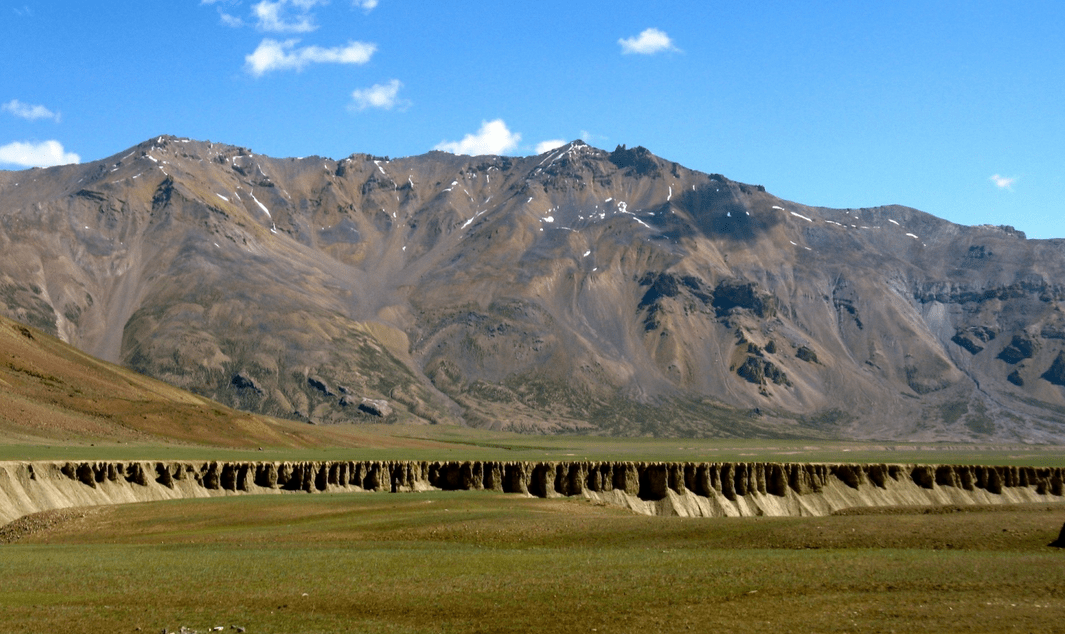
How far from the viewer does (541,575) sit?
3841 cm

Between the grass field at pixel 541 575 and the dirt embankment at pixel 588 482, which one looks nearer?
the grass field at pixel 541 575

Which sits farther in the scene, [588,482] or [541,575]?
[588,482]

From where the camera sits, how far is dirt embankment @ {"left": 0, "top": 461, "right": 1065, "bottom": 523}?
76688 millimetres

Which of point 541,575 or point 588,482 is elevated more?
point 541,575

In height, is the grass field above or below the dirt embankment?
above

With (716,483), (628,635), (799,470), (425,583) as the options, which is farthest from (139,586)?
(799,470)

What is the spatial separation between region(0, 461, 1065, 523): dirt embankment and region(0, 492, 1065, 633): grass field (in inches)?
653

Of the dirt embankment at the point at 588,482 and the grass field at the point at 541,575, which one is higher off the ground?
the grass field at the point at 541,575

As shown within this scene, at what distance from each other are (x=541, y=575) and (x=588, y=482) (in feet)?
156

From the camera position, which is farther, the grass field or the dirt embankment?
the dirt embankment

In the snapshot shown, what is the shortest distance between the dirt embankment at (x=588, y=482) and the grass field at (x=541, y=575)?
16590 millimetres

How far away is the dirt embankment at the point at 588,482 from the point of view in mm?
76688

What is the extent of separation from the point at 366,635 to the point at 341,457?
96.4 m

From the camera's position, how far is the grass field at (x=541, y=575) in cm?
3148
